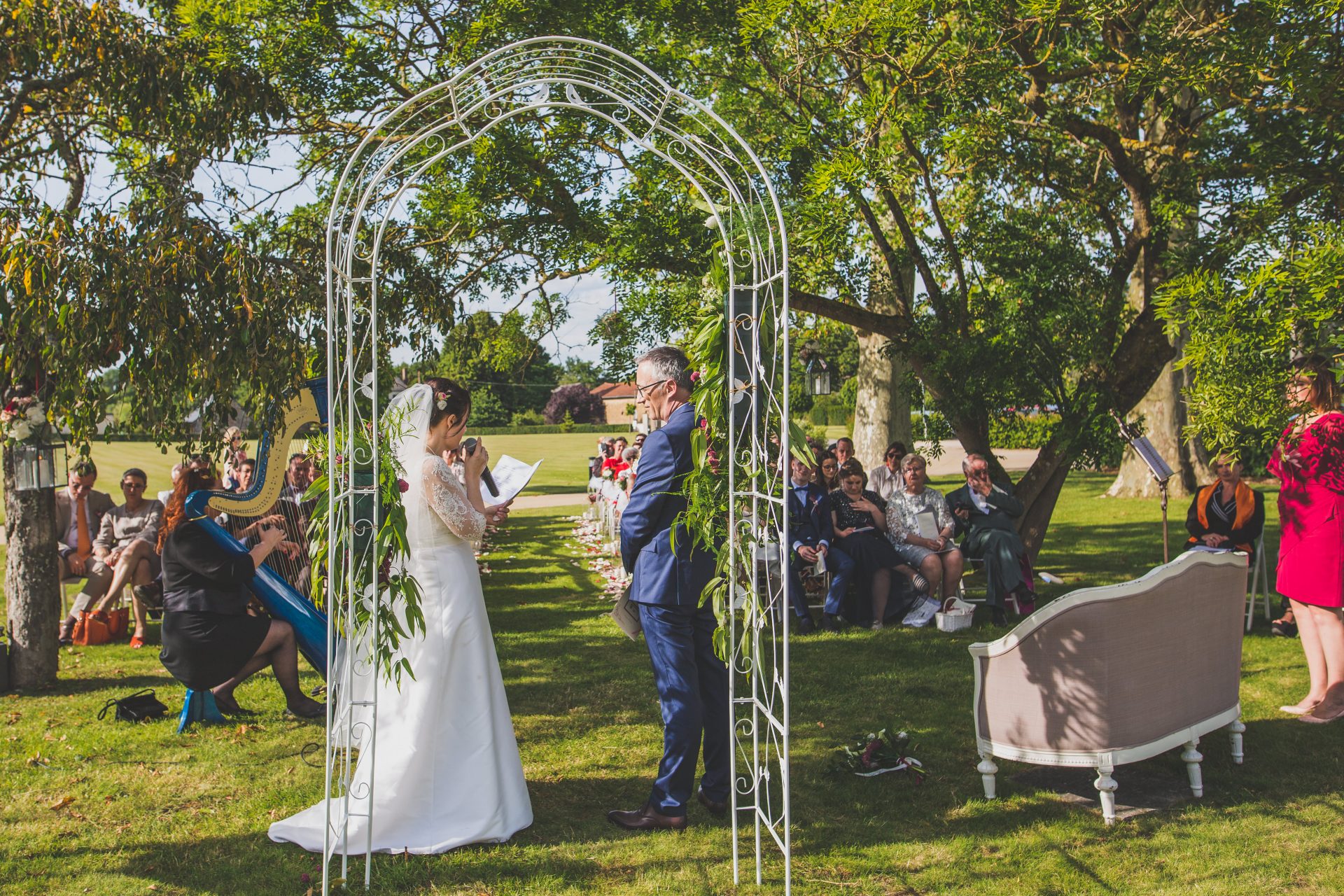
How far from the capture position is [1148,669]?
454cm

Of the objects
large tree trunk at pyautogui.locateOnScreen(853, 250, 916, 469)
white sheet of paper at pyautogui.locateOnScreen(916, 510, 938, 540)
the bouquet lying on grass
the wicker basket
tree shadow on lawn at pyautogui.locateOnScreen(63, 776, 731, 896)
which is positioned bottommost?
tree shadow on lawn at pyautogui.locateOnScreen(63, 776, 731, 896)

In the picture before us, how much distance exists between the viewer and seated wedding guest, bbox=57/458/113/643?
340 inches

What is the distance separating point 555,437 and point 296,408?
48942 mm

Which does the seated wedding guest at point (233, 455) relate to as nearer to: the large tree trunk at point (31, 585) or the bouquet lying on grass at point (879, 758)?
the large tree trunk at point (31, 585)

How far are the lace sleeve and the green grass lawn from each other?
0.98 m

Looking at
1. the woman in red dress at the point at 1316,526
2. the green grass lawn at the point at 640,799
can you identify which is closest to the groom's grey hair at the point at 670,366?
the green grass lawn at the point at 640,799

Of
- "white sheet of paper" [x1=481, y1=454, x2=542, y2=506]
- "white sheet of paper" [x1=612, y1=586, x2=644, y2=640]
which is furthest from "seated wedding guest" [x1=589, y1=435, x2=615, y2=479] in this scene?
"white sheet of paper" [x1=612, y1=586, x2=644, y2=640]

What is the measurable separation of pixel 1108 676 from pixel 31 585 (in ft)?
21.2

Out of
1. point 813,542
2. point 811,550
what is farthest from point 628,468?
point 811,550

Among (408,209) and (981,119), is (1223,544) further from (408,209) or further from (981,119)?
(408,209)

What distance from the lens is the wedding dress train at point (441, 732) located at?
4266mm

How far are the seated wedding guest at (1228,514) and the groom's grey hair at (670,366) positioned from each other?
236 inches

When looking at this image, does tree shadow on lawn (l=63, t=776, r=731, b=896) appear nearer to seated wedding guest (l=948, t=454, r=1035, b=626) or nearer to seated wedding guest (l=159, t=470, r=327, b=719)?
seated wedding guest (l=159, t=470, r=327, b=719)

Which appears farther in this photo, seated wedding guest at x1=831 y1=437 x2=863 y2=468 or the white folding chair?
seated wedding guest at x1=831 y1=437 x2=863 y2=468
